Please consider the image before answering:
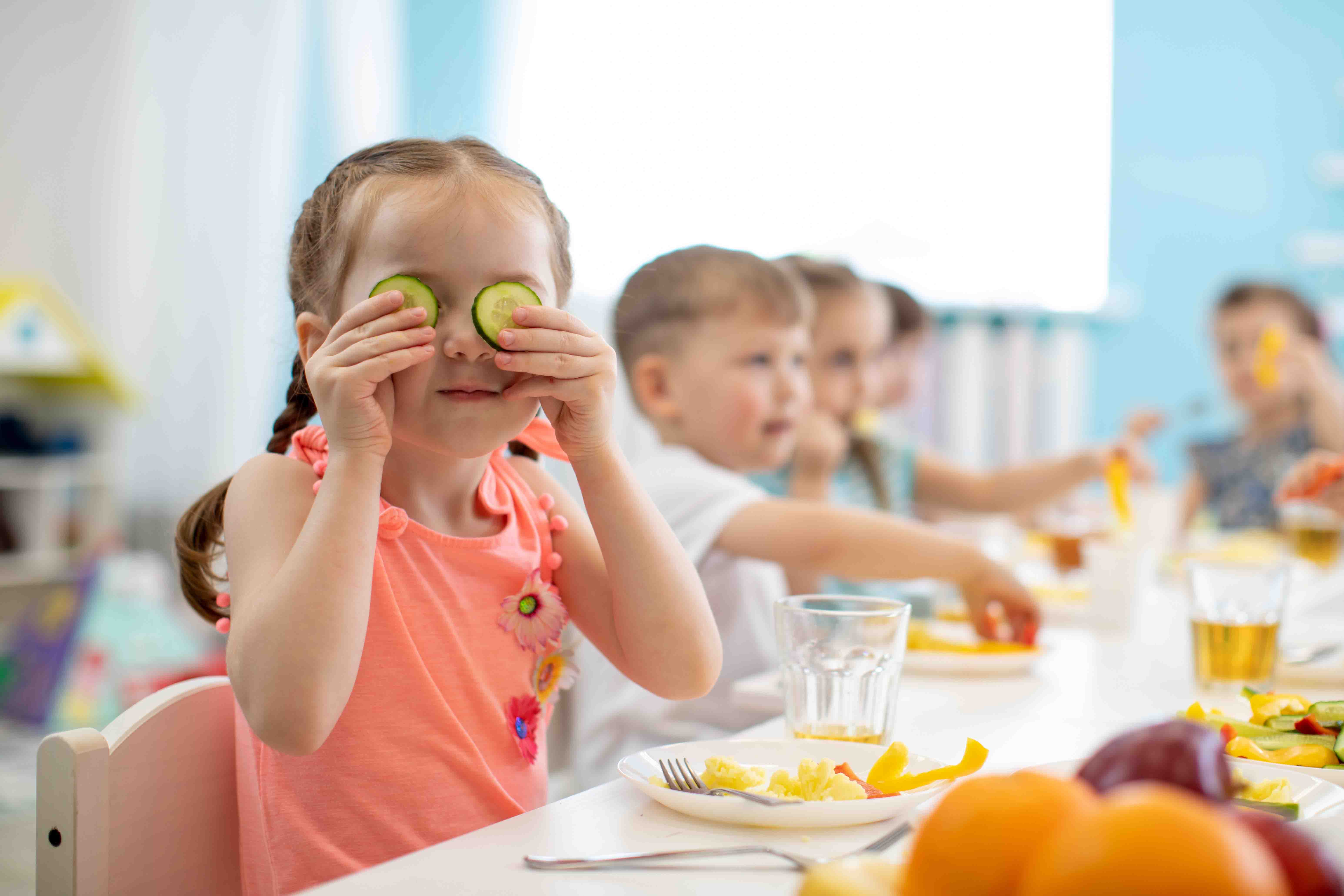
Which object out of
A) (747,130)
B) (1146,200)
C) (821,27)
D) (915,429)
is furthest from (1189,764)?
(1146,200)

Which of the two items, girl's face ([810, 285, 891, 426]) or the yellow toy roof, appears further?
the yellow toy roof

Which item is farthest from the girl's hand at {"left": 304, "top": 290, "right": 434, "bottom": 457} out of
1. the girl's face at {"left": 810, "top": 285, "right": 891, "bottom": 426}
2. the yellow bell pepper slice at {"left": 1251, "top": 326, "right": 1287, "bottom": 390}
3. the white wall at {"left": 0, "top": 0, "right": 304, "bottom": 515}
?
the yellow bell pepper slice at {"left": 1251, "top": 326, "right": 1287, "bottom": 390}

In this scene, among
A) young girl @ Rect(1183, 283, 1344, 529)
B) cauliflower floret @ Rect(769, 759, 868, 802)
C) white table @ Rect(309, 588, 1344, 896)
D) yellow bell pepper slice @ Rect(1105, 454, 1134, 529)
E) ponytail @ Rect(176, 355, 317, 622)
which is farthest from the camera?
young girl @ Rect(1183, 283, 1344, 529)

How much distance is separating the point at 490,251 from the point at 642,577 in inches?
10.4

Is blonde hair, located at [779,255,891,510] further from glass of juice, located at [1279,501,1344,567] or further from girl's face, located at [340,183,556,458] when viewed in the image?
girl's face, located at [340,183,556,458]

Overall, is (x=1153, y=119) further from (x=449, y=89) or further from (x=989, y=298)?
(x=449, y=89)

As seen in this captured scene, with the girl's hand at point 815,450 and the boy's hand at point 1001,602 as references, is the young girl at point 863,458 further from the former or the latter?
the boy's hand at point 1001,602

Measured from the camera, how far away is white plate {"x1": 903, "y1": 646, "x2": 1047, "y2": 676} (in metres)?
1.12

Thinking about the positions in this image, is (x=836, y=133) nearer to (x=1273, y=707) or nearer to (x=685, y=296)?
(x=685, y=296)

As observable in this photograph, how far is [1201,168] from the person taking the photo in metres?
4.67

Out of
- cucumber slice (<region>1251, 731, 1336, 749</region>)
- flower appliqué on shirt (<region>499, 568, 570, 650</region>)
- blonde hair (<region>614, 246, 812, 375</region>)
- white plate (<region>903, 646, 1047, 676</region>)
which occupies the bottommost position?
white plate (<region>903, 646, 1047, 676</region>)

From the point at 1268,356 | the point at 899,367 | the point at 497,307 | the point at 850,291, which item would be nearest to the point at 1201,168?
the point at 1268,356

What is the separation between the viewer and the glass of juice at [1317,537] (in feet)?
7.25

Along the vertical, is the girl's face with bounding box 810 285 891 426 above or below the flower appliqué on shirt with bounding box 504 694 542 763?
above
